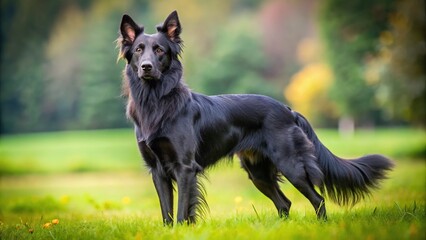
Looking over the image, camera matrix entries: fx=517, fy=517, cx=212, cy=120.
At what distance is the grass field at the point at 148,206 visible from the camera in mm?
4562

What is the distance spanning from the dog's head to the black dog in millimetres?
11

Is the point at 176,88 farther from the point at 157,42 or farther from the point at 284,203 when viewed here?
the point at 284,203

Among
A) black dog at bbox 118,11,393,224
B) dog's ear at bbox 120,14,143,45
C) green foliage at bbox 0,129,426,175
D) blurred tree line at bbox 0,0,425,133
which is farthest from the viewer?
blurred tree line at bbox 0,0,425,133

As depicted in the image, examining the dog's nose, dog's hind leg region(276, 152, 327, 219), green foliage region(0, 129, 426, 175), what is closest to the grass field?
green foliage region(0, 129, 426, 175)

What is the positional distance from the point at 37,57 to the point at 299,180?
42791 mm

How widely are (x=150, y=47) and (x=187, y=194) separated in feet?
5.22

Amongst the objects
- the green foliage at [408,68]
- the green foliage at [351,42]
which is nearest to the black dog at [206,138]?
the green foliage at [408,68]

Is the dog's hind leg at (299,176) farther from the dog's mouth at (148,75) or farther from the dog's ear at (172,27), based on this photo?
the dog's ear at (172,27)

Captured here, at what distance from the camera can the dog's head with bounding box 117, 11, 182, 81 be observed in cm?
536

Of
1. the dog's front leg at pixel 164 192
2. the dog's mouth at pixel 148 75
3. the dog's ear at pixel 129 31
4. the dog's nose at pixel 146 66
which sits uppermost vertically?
the dog's ear at pixel 129 31

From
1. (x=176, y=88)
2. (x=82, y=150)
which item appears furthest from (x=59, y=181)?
(x=176, y=88)

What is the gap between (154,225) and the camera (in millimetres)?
5152

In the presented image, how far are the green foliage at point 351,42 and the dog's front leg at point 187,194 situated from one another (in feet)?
70.5

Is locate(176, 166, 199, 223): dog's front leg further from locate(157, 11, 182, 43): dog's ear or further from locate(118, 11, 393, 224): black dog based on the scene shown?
locate(157, 11, 182, 43): dog's ear
